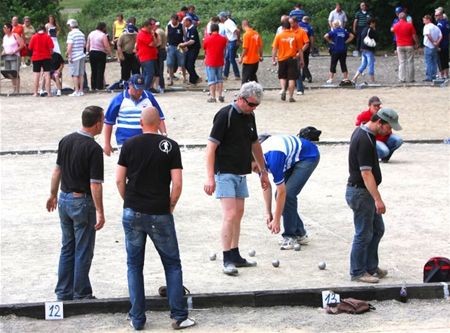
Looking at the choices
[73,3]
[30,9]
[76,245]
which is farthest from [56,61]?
[73,3]

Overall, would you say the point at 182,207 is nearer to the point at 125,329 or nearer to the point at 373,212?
the point at 373,212

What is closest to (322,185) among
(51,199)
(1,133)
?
(51,199)

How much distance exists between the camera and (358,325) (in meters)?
8.83

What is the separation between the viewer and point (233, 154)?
10.4m

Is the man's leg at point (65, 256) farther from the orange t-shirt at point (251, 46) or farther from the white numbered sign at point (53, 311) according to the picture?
the orange t-shirt at point (251, 46)

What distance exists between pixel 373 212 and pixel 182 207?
439 cm

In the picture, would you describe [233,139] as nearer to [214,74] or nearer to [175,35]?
[214,74]

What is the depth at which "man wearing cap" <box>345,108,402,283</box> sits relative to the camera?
9.91m

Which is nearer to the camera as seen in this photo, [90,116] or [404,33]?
[90,116]

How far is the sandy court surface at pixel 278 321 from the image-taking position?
8.77m

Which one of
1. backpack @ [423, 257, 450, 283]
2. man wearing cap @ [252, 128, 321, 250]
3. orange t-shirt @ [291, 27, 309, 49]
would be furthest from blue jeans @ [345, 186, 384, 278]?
orange t-shirt @ [291, 27, 309, 49]

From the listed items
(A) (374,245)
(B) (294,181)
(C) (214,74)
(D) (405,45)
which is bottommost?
(A) (374,245)

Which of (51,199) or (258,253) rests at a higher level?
(51,199)

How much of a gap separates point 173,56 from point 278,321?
1806 centimetres
